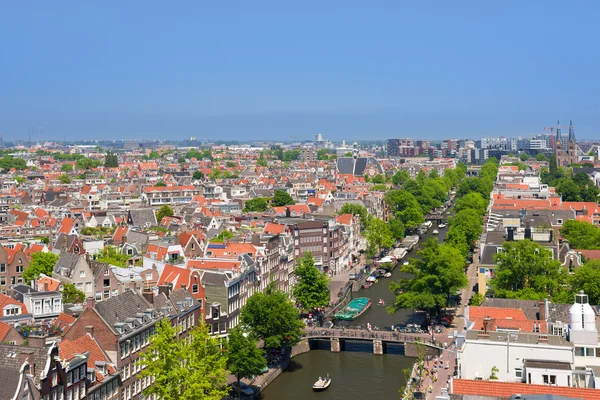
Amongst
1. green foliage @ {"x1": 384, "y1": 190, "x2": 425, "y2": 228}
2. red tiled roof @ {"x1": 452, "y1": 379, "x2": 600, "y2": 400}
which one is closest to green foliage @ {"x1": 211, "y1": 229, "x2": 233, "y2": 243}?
red tiled roof @ {"x1": 452, "y1": 379, "x2": 600, "y2": 400}

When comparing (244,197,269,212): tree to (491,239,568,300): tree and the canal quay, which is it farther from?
(491,239,568,300): tree

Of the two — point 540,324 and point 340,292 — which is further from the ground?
Answer: point 540,324

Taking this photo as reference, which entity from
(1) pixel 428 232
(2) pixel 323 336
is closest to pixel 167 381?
(2) pixel 323 336

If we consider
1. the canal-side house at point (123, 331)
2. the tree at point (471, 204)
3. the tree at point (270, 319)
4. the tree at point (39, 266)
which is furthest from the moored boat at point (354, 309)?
the tree at point (471, 204)

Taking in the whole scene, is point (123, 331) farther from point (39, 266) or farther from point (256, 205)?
point (256, 205)

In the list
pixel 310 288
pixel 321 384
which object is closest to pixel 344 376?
pixel 321 384

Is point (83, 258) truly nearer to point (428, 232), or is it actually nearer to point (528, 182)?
point (428, 232)
